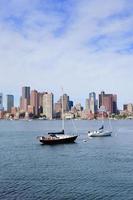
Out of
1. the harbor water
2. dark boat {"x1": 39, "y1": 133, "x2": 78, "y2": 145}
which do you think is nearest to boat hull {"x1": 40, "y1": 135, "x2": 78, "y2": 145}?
dark boat {"x1": 39, "y1": 133, "x2": 78, "y2": 145}

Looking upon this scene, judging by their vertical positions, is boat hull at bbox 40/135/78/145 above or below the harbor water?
above

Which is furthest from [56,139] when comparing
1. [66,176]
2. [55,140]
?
[66,176]

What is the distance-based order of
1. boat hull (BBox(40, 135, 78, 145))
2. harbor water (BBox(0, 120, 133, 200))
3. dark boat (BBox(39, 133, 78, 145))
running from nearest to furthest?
1. harbor water (BBox(0, 120, 133, 200))
2. boat hull (BBox(40, 135, 78, 145))
3. dark boat (BBox(39, 133, 78, 145))

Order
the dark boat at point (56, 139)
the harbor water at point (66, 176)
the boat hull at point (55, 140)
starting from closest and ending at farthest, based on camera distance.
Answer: the harbor water at point (66, 176)
the boat hull at point (55, 140)
the dark boat at point (56, 139)

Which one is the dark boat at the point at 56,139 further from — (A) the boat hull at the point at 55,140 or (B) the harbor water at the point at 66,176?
(B) the harbor water at the point at 66,176

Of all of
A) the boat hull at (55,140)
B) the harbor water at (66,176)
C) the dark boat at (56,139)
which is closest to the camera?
the harbor water at (66,176)

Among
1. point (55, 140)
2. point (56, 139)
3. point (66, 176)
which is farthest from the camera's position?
point (56, 139)

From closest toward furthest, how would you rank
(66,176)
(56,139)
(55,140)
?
(66,176) < (55,140) < (56,139)

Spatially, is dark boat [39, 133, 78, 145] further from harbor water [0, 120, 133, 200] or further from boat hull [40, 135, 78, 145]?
harbor water [0, 120, 133, 200]

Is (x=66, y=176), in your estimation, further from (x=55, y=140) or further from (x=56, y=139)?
(x=56, y=139)

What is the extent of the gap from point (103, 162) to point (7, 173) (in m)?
21.2

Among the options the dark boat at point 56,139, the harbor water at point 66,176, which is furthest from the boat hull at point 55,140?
the harbor water at point 66,176

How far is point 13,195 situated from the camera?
5534cm

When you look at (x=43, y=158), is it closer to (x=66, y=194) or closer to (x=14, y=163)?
(x=14, y=163)
